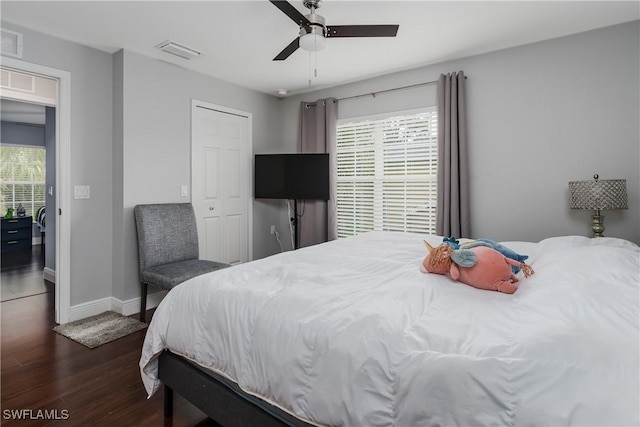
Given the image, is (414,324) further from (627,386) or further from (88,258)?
(88,258)

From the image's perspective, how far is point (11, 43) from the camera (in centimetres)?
258

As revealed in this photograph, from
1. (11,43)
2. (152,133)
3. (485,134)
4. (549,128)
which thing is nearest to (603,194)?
(549,128)

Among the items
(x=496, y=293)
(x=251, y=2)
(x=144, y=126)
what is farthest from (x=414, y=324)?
(x=144, y=126)

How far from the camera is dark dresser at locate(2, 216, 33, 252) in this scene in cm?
627

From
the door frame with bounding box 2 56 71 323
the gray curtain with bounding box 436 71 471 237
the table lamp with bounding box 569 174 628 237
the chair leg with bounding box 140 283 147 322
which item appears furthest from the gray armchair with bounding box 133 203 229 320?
the table lamp with bounding box 569 174 628 237

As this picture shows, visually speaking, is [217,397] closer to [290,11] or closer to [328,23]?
[290,11]

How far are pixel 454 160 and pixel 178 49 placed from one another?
282cm

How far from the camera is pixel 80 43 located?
2.96m

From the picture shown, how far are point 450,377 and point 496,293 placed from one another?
0.61 m

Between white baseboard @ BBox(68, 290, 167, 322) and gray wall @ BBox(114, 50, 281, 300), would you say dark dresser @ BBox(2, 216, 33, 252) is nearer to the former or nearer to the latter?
white baseboard @ BBox(68, 290, 167, 322)

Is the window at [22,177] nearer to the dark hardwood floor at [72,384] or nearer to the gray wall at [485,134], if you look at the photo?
the gray wall at [485,134]

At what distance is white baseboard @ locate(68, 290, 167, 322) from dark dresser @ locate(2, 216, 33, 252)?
4750 mm

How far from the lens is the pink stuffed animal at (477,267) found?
1.35m

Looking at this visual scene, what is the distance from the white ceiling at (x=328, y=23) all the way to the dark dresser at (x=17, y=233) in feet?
17.7
